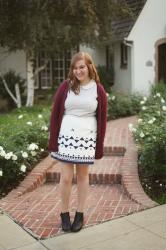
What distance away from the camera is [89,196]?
610cm

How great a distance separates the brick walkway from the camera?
516 centimetres

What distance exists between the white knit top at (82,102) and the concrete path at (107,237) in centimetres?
133

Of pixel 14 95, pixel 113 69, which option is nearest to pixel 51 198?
pixel 14 95

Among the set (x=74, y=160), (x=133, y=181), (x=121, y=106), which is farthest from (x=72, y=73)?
(x=121, y=106)

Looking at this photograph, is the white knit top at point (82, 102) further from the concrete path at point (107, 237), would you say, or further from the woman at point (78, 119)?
the concrete path at point (107, 237)

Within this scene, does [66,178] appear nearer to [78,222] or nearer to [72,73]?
[78,222]

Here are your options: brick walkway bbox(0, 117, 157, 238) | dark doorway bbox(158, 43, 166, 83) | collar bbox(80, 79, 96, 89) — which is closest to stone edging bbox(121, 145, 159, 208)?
brick walkway bbox(0, 117, 157, 238)

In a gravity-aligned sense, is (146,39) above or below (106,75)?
above

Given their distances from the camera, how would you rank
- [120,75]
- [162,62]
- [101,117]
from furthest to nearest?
[120,75], [162,62], [101,117]

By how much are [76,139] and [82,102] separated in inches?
15.8

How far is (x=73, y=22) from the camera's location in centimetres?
1398

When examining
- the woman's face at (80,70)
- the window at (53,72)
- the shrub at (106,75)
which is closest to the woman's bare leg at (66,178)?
the woman's face at (80,70)

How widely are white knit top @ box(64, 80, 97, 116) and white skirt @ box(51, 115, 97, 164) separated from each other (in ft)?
0.18

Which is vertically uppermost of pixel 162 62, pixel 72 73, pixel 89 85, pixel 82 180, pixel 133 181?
pixel 162 62
